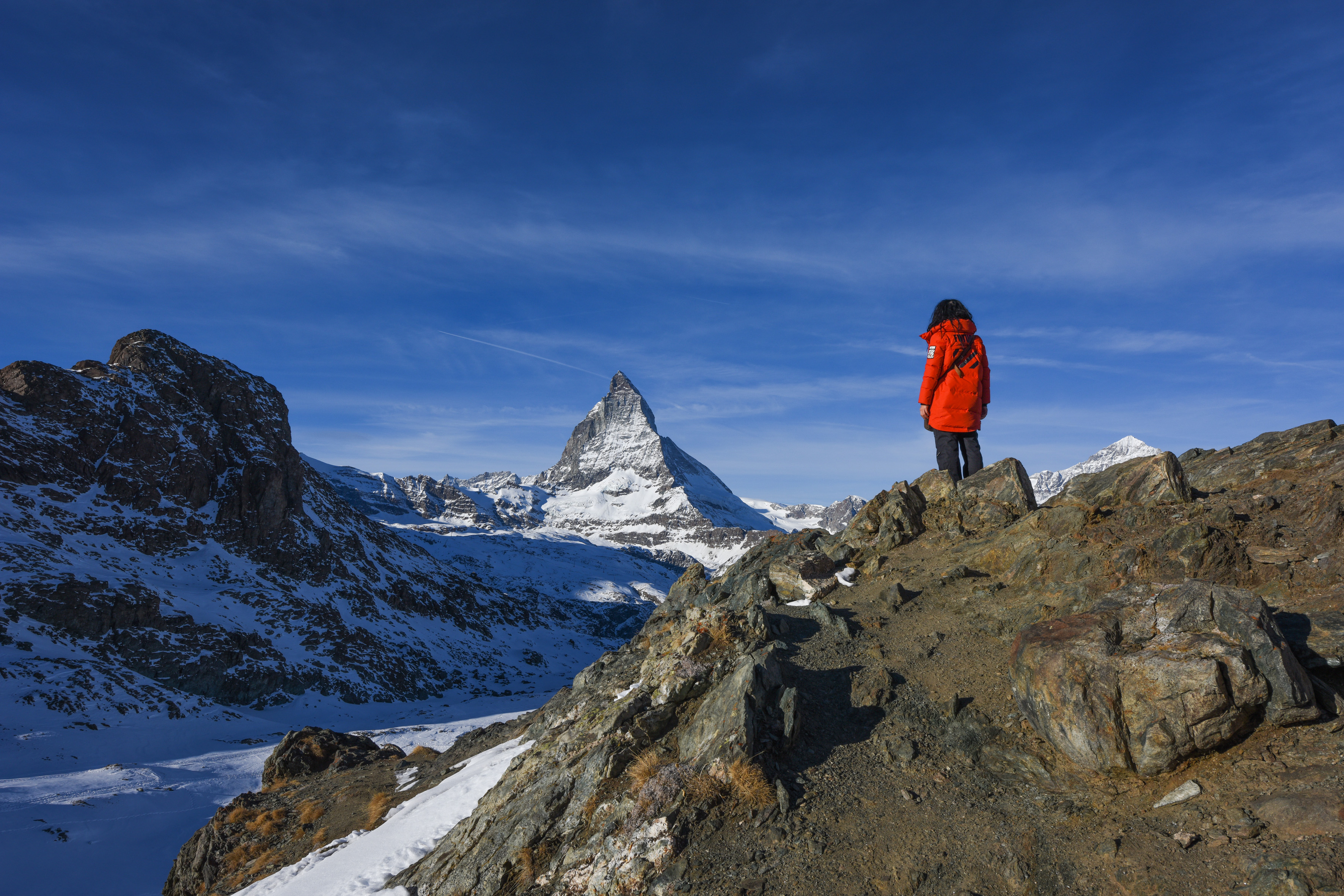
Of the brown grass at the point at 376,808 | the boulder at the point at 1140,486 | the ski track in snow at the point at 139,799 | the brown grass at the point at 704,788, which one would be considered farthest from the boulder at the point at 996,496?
the brown grass at the point at 376,808

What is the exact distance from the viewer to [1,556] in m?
87.2

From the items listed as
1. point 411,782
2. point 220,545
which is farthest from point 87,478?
point 411,782

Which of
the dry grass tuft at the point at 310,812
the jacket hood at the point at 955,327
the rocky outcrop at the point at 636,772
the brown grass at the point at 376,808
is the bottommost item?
the dry grass tuft at the point at 310,812

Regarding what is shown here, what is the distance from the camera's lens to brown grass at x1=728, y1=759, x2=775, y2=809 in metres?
9.91

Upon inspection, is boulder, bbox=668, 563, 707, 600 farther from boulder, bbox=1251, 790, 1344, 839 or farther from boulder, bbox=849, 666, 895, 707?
boulder, bbox=1251, 790, 1344, 839

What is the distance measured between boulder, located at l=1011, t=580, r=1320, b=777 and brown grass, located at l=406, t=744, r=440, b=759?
1087 inches

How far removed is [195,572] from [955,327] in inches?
5521

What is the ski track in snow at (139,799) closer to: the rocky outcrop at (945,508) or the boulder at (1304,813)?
the rocky outcrop at (945,508)

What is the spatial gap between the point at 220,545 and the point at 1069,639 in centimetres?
15204

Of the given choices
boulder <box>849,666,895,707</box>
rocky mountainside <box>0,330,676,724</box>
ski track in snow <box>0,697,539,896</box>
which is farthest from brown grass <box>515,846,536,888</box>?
→ rocky mountainside <box>0,330,676,724</box>

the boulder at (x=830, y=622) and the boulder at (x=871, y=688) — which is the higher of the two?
the boulder at (x=830, y=622)

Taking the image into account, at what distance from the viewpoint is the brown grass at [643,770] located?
10.8 metres

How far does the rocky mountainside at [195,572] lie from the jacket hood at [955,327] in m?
96.7

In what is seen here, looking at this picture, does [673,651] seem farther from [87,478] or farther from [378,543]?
[378,543]
